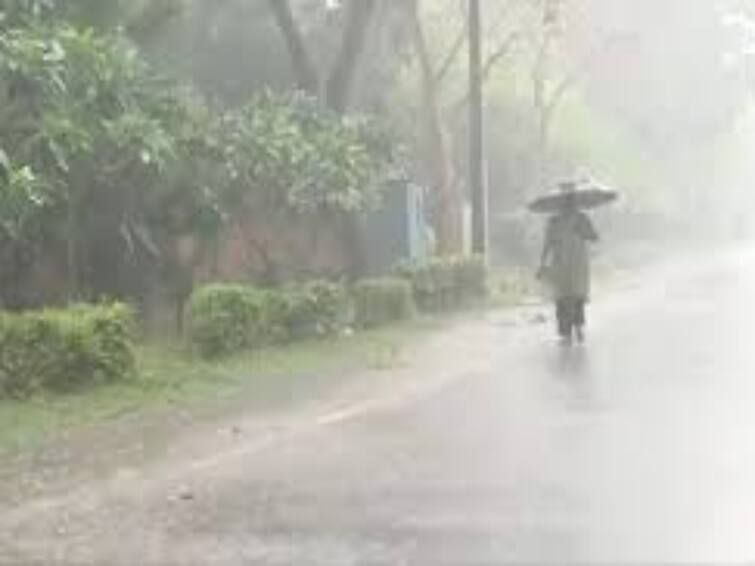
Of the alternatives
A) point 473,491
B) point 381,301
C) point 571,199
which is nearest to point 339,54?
point 381,301

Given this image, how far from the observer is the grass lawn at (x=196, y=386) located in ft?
50.8

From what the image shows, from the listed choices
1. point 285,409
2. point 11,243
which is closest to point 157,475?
point 285,409

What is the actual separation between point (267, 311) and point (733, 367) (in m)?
5.56

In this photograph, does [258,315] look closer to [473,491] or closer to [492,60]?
[473,491]

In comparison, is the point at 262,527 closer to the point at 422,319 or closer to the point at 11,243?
the point at 11,243

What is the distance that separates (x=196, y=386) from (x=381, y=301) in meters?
7.91

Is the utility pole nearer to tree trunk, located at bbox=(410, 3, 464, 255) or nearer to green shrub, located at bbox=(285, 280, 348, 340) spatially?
tree trunk, located at bbox=(410, 3, 464, 255)

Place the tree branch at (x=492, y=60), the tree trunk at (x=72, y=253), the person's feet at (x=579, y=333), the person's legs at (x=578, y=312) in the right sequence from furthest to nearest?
the tree branch at (x=492, y=60) < the person's feet at (x=579, y=333) < the person's legs at (x=578, y=312) < the tree trunk at (x=72, y=253)

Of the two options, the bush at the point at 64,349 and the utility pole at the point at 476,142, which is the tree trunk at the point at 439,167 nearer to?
the utility pole at the point at 476,142

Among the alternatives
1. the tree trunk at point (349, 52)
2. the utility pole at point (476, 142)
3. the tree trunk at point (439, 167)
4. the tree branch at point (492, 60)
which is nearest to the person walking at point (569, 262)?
the tree trunk at point (349, 52)

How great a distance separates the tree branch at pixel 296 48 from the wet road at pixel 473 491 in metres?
11.5

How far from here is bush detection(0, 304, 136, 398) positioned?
1650 cm

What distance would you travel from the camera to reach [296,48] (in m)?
28.9

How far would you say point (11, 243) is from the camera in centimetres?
2195
